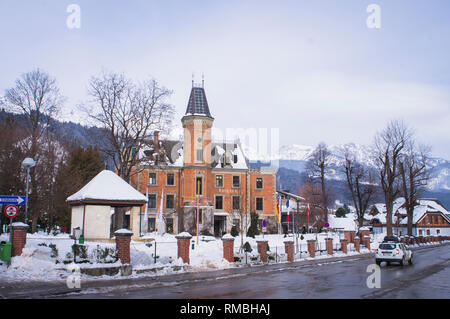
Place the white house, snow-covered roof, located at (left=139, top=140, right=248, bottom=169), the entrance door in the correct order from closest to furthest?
the entrance door → snow-covered roof, located at (left=139, top=140, right=248, bottom=169) → the white house

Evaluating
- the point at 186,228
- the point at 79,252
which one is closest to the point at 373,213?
the point at 186,228

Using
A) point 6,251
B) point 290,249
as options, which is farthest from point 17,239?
point 290,249

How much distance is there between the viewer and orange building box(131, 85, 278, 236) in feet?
182

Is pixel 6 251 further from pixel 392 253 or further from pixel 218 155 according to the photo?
pixel 218 155

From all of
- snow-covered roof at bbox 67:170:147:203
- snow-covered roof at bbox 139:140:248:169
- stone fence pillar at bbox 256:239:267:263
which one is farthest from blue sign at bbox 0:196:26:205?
snow-covered roof at bbox 139:140:248:169

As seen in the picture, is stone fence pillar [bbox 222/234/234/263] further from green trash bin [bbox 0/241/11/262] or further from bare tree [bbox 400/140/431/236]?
bare tree [bbox 400/140/431/236]

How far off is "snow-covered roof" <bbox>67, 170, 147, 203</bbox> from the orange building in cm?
2389

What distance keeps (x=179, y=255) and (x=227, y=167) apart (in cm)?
3721

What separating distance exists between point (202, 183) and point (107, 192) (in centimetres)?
2859

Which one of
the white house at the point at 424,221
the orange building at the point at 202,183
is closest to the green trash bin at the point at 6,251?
the orange building at the point at 202,183

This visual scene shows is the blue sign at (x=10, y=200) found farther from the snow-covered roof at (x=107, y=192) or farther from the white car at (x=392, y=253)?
the white car at (x=392, y=253)

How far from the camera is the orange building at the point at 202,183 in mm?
55562

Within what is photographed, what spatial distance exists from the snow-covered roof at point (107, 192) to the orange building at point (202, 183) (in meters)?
23.9

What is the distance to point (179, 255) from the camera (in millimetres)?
23047
